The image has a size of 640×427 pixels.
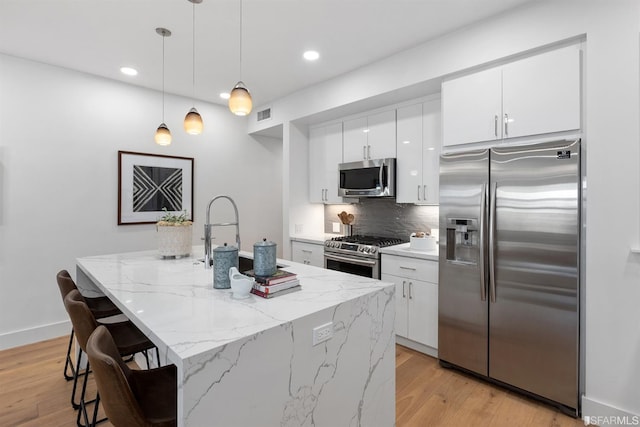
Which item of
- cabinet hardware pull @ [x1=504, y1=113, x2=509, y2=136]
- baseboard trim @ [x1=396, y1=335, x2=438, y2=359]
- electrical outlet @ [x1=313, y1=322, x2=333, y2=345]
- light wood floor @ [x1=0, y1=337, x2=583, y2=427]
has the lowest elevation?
light wood floor @ [x1=0, y1=337, x2=583, y2=427]

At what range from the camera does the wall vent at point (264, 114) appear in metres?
4.54

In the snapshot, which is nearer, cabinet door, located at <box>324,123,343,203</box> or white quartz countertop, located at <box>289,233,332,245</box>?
Answer: white quartz countertop, located at <box>289,233,332,245</box>

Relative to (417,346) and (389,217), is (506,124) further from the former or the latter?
(417,346)

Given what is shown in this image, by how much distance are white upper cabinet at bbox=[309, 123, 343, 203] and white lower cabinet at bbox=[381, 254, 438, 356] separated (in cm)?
125

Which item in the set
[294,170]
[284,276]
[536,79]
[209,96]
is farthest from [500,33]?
[209,96]

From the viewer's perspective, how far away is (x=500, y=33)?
2.40 metres

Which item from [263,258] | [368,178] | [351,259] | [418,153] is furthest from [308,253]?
[263,258]

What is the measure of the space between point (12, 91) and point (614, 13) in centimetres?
485

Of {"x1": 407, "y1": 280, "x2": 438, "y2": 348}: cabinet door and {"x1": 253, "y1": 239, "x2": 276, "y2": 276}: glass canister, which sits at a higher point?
{"x1": 253, "y1": 239, "x2": 276, "y2": 276}: glass canister

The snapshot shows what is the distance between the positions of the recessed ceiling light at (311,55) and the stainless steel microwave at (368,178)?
1.21 meters

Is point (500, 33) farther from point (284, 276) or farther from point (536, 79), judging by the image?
point (284, 276)

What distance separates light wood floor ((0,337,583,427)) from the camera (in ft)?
6.86

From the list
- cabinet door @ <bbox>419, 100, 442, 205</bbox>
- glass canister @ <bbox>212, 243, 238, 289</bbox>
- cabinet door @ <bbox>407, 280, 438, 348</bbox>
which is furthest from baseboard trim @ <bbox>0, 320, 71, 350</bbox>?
cabinet door @ <bbox>419, 100, 442, 205</bbox>

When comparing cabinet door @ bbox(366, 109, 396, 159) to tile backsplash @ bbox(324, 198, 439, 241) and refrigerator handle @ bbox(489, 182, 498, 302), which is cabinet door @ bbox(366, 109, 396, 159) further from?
refrigerator handle @ bbox(489, 182, 498, 302)
